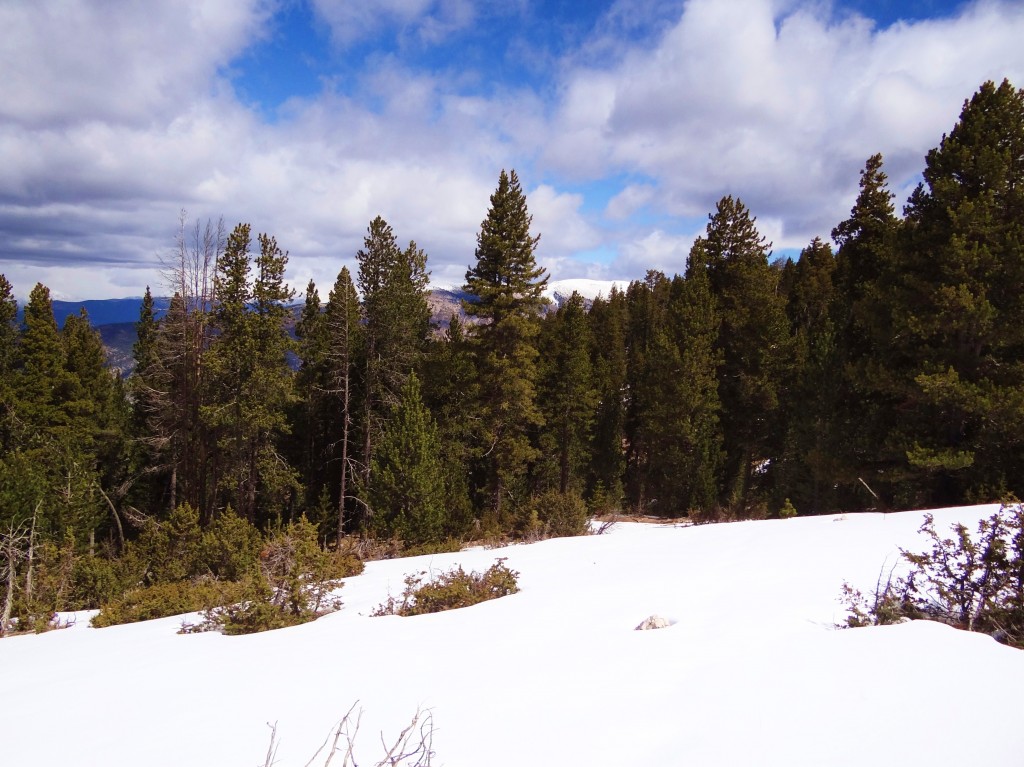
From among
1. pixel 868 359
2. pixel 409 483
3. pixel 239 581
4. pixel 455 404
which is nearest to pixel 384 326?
pixel 455 404

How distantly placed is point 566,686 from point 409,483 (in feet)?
49.8

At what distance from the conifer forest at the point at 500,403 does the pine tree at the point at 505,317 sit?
4.2 inches

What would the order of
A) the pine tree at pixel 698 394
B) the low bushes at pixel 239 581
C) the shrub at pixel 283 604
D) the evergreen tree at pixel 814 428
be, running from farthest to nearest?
1. the pine tree at pixel 698 394
2. the evergreen tree at pixel 814 428
3. the low bushes at pixel 239 581
4. the shrub at pixel 283 604

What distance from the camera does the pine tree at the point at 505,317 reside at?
71.6 feet

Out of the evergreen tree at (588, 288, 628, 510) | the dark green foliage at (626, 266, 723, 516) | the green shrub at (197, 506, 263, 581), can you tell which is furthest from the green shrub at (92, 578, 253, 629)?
the evergreen tree at (588, 288, 628, 510)

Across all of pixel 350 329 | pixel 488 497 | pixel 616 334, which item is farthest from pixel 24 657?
pixel 616 334

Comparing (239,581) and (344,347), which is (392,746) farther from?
(344,347)

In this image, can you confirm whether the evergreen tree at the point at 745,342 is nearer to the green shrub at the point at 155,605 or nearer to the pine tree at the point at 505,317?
the pine tree at the point at 505,317

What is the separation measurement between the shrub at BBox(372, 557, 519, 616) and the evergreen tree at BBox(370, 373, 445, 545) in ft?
35.1

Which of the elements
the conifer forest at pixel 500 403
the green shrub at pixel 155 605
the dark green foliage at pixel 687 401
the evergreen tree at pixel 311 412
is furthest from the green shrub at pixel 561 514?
the evergreen tree at pixel 311 412

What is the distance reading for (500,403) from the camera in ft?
74.8

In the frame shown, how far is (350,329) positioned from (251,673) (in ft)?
63.0

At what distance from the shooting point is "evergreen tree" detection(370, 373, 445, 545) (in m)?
18.1

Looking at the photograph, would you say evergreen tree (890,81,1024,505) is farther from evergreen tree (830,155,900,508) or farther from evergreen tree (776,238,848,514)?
evergreen tree (776,238,848,514)
